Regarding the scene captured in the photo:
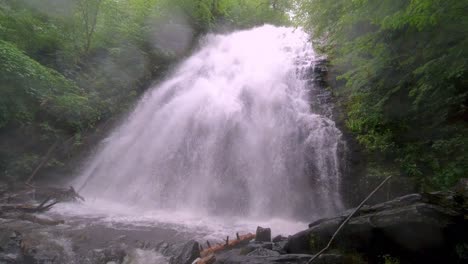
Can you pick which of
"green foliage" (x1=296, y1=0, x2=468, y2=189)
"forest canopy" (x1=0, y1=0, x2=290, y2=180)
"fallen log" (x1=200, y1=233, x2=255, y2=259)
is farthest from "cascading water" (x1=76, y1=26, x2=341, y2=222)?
"fallen log" (x1=200, y1=233, x2=255, y2=259)

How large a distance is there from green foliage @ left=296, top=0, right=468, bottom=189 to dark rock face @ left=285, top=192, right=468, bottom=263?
8.65 feet

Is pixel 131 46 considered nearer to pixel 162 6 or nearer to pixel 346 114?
pixel 162 6

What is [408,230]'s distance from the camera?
383 centimetres

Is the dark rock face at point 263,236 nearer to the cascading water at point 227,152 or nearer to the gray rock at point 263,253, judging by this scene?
the gray rock at point 263,253

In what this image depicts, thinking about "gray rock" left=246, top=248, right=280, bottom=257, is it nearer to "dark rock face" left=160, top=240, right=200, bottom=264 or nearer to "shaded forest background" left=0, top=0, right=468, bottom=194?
"dark rock face" left=160, top=240, right=200, bottom=264

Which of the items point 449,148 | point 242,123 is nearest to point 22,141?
point 242,123

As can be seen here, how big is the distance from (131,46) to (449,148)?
43.4 ft

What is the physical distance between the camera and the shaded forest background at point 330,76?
5914mm

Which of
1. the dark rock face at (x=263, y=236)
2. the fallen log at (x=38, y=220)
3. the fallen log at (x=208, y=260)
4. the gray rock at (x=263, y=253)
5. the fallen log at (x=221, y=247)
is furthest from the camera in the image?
the fallen log at (x=38, y=220)

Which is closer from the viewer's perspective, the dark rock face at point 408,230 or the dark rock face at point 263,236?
the dark rock face at point 408,230

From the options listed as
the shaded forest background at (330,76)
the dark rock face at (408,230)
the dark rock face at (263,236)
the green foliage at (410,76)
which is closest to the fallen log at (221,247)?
the dark rock face at (263,236)

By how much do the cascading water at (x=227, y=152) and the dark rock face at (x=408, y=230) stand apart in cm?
377

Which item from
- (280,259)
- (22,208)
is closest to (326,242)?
(280,259)

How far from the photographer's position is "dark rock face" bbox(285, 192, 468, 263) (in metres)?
3.70
